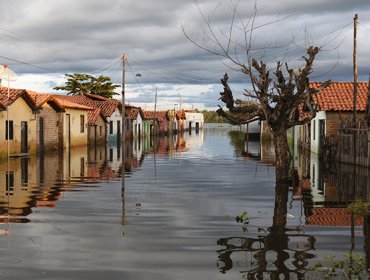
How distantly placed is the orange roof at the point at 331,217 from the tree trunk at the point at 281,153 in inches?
183

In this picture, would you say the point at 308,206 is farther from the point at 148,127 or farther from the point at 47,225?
the point at 148,127

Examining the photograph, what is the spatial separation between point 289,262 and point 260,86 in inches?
398

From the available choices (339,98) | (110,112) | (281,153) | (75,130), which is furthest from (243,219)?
(110,112)

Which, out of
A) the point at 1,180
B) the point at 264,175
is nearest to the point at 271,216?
the point at 264,175

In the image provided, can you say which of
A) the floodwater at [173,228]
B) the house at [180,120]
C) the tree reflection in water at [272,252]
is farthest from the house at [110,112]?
the house at [180,120]

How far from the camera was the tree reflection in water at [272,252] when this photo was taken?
267 inches

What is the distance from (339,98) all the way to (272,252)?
87.2 feet

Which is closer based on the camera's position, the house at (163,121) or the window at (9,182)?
the window at (9,182)

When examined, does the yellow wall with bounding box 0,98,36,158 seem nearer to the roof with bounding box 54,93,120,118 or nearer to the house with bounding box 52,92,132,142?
the house with bounding box 52,92,132,142

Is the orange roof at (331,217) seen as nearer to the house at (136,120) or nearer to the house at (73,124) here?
the house at (73,124)

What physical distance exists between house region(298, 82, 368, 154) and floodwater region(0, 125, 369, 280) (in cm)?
1307

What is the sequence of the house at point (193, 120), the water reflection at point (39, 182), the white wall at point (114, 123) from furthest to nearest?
1. the house at point (193, 120)
2. the white wall at point (114, 123)
3. the water reflection at point (39, 182)

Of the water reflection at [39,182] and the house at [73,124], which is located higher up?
the house at [73,124]

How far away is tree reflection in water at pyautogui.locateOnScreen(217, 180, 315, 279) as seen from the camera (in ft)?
22.2
